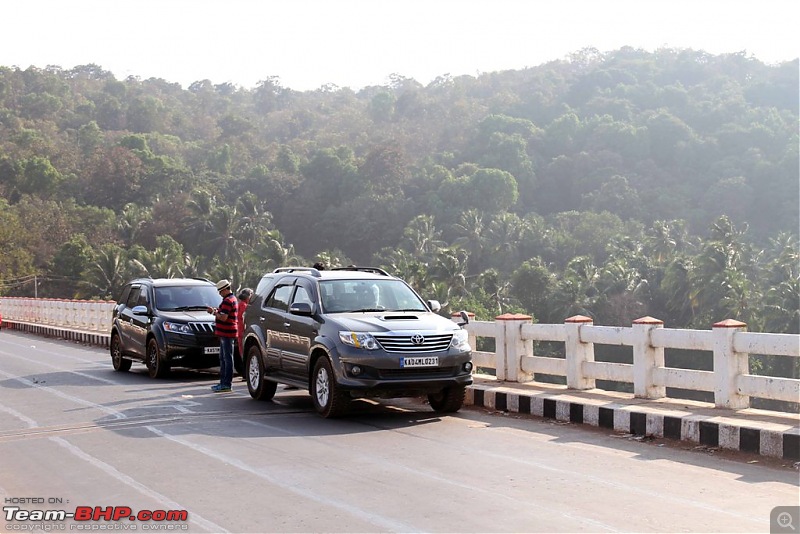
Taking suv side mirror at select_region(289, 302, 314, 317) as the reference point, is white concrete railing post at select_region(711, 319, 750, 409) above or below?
below

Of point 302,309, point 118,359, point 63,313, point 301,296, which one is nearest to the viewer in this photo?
point 302,309

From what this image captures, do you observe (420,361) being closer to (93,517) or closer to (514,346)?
(514,346)

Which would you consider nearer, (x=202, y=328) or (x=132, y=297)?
(x=202, y=328)

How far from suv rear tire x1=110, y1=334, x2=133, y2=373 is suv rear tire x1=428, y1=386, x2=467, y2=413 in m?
8.49

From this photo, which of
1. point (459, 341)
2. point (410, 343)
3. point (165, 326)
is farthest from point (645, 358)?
point (165, 326)

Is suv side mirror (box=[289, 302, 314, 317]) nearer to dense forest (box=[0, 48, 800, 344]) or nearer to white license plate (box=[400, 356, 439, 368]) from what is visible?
white license plate (box=[400, 356, 439, 368])

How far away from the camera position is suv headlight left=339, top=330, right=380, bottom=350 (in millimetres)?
11797

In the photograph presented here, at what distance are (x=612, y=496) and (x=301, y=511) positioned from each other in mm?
2370

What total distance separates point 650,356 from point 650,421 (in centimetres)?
119

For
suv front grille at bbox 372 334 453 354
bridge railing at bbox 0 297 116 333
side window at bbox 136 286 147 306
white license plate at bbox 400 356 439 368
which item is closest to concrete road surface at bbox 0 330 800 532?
white license plate at bbox 400 356 439 368

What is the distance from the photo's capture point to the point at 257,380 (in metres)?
14.2

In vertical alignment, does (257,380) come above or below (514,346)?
below

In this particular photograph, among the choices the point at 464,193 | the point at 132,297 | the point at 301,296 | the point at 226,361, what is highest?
the point at 464,193

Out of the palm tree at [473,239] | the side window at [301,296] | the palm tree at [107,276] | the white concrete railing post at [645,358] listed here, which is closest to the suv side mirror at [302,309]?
the side window at [301,296]
